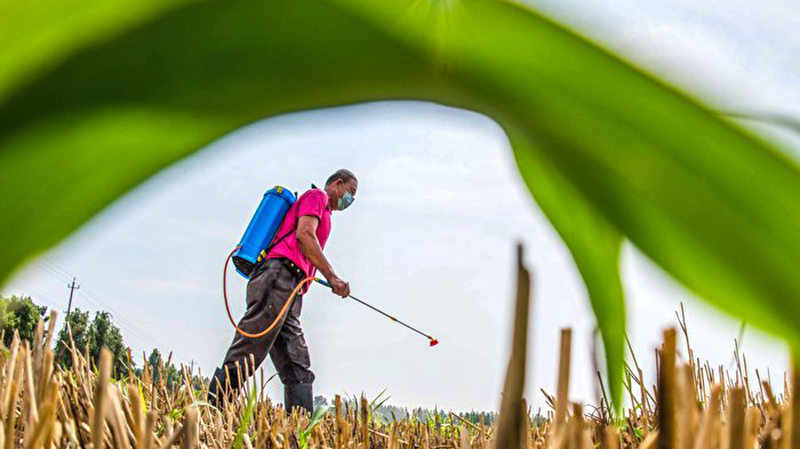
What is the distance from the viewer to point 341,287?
2900mm

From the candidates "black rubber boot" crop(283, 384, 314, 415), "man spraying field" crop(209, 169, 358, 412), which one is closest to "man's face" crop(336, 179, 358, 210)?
"man spraying field" crop(209, 169, 358, 412)

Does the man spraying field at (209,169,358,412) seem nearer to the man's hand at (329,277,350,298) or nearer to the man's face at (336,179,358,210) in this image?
the man's hand at (329,277,350,298)

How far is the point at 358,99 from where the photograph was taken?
0.18 m

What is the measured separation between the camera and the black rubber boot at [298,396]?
2676 mm

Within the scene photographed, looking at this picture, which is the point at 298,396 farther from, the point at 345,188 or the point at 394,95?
the point at 394,95

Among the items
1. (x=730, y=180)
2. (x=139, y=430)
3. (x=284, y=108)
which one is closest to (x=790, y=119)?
(x=730, y=180)

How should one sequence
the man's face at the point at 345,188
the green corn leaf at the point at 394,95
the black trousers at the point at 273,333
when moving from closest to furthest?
the green corn leaf at the point at 394,95 → the black trousers at the point at 273,333 → the man's face at the point at 345,188

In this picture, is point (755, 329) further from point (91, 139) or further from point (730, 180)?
point (91, 139)

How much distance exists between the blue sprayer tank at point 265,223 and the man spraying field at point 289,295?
34 mm

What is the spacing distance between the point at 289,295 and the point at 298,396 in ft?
1.41

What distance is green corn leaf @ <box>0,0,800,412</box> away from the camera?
155 millimetres

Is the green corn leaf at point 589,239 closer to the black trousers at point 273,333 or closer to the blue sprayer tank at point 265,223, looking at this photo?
the black trousers at point 273,333

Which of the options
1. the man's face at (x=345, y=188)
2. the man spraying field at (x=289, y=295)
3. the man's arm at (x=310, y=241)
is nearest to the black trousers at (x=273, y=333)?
the man spraying field at (x=289, y=295)

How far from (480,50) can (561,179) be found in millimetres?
43
